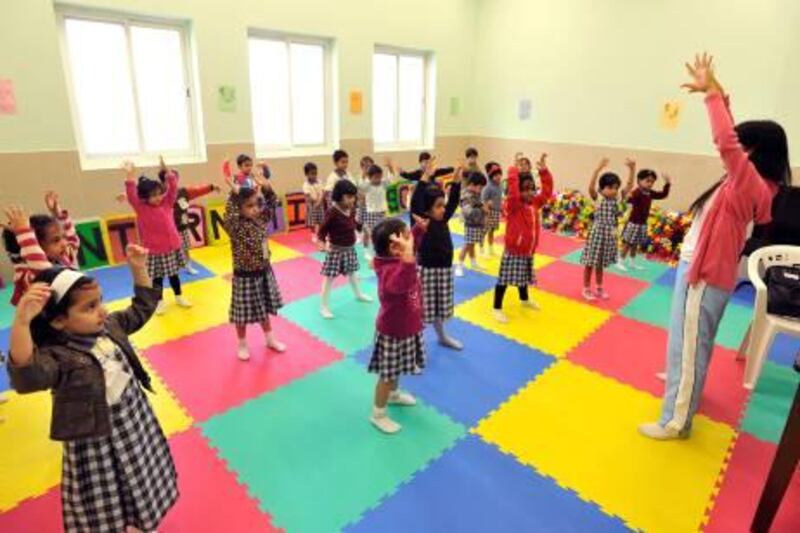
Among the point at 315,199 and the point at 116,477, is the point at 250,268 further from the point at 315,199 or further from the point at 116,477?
the point at 315,199

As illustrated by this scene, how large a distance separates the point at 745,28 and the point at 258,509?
→ 8.04 m

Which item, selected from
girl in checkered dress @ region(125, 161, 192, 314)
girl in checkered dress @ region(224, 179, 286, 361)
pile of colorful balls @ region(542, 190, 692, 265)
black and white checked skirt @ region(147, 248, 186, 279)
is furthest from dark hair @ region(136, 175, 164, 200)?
pile of colorful balls @ region(542, 190, 692, 265)

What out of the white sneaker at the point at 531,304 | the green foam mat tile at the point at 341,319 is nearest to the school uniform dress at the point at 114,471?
the green foam mat tile at the point at 341,319

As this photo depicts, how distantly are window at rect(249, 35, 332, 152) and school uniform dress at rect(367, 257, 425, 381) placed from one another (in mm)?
5689

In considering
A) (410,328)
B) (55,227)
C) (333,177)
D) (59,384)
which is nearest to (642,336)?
(410,328)

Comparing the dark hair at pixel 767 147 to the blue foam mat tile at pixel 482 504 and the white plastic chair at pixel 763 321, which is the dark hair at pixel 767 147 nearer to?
the white plastic chair at pixel 763 321

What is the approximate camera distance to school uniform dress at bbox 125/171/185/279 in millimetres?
4645

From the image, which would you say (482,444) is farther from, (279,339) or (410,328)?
(279,339)

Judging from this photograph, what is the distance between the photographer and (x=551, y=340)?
4.43 m

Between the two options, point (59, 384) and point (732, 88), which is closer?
point (59, 384)

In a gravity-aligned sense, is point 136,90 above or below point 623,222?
above

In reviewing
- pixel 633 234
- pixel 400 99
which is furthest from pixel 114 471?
pixel 400 99

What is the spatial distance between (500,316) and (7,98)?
6.02m

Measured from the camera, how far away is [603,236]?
5145mm
